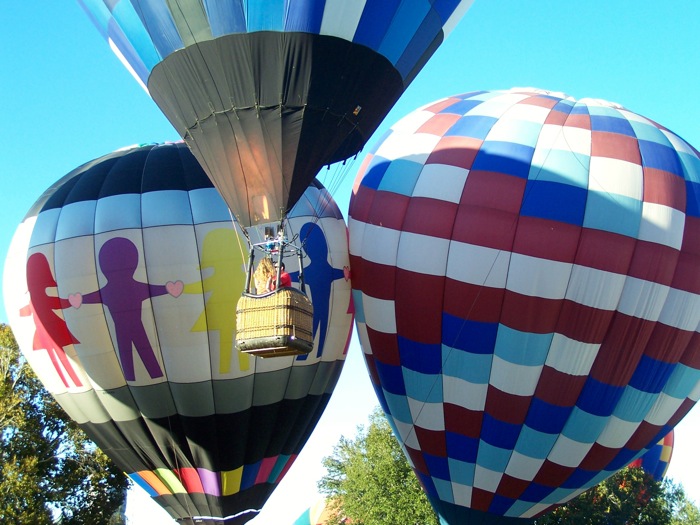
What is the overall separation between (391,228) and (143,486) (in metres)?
3.88

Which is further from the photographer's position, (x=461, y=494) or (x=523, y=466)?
(x=461, y=494)

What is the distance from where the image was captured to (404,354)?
8.86 metres

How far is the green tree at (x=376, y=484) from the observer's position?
43.0 feet

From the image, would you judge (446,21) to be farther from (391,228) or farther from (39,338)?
(39,338)

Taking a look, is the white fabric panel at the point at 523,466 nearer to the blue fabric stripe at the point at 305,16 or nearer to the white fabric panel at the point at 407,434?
the white fabric panel at the point at 407,434

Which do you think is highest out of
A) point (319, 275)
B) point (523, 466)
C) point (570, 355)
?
point (319, 275)

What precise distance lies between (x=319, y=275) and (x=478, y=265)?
1.71 meters

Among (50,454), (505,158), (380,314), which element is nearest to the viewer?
(505,158)

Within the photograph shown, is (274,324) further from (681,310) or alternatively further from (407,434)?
(681,310)

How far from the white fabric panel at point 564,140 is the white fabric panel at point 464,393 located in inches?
93.8

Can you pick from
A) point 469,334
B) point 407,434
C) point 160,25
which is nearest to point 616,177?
point 469,334

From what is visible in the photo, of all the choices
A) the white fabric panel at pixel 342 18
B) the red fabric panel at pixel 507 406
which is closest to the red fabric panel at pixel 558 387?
the red fabric panel at pixel 507 406

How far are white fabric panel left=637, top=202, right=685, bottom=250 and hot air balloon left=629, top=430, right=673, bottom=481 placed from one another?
7678 millimetres

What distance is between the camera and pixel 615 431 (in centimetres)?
853
